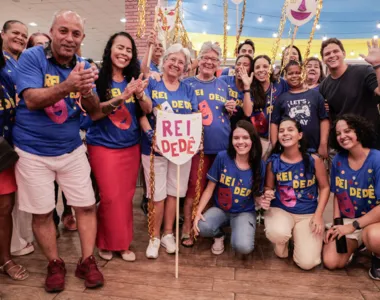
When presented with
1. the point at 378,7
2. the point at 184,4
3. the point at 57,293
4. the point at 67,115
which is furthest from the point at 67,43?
the point at 378,7

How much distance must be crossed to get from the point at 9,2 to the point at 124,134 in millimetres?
7345

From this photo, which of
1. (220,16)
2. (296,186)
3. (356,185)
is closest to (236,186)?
(296,186)

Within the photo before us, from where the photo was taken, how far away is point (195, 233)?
6.91 feet

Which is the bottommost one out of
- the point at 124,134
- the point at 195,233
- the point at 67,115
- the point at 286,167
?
the point at 195,233

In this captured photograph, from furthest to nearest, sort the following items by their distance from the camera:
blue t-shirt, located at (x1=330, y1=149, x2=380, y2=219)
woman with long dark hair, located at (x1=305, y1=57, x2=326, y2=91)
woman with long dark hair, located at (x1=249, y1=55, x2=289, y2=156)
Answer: woman with long dark hair, located at (x1=305, y1=57, x2=326, y2=91)
woman with long dark hair, located at (x1=249, y1=55, x2=289, y2=156)
blue t-shirt, located at (x1=330, y1=149, x2=380, y2=219)

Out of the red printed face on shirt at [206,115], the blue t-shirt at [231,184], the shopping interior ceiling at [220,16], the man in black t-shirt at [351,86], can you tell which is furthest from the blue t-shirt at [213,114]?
the shopping interior ceiling at [220,16]

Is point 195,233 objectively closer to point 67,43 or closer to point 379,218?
point 379,218

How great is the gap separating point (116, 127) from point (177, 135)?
398 millimetres

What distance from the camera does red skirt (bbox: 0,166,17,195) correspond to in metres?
1.67

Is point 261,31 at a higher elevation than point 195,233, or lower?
higher

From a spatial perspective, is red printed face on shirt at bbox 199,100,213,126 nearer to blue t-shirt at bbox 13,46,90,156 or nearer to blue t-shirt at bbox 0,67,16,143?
blue t-shirt at bbox 13,46,90,156

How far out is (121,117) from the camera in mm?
1939

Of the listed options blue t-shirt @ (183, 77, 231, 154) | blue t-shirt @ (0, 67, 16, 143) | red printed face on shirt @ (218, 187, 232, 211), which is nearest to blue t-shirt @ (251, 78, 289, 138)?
blue t-shirt @ (183, 77, 231, 154)

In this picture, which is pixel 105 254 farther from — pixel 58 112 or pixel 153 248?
pixel 58 112
